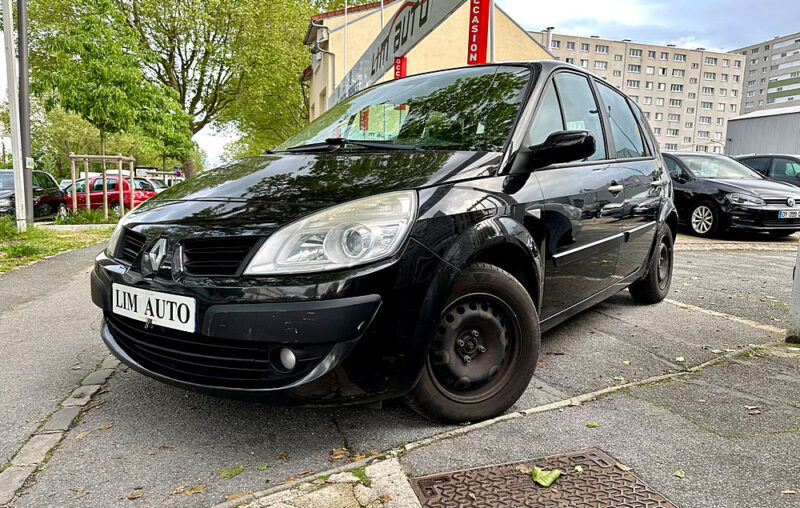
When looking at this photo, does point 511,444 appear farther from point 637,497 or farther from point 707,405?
point 707,405

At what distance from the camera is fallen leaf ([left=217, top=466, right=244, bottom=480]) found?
82.7 inches

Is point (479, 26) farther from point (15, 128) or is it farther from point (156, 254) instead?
point (15, 128)

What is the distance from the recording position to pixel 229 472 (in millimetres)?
2127

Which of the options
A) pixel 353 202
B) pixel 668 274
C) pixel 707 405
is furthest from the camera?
pixel 668 274

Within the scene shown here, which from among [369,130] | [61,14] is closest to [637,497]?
[369,130]

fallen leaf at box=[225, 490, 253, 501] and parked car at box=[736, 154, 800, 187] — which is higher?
parked car at box=[736, 154, 800, 187]

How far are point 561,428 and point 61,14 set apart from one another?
1105 inches

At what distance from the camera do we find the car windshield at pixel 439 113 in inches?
108

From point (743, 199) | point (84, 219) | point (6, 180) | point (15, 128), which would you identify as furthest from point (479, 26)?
point (6, 180)

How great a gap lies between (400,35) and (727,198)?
6337 millimetres

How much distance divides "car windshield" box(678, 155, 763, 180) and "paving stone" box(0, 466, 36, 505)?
10911 mm

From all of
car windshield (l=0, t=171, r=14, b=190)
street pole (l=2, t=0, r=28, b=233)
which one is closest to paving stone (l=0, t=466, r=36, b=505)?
street pole (l=2, t=0, r=28, b=233)

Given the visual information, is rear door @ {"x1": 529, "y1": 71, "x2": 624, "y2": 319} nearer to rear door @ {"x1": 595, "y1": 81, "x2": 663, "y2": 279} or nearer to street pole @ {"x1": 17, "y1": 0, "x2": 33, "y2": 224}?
rear door @ {"x1": 595, "y1": 81, "x2": 663, "y2": 279}

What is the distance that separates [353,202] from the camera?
216cm
